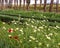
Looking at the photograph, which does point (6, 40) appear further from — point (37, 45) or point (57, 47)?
point (57, 47)

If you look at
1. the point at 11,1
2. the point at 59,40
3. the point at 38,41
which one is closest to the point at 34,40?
the point at 38,41

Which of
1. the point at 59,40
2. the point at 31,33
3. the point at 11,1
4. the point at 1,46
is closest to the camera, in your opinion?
the point at 1,46

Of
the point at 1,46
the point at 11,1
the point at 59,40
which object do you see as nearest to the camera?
A: the point at 1,46

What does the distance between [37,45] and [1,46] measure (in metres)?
0.71

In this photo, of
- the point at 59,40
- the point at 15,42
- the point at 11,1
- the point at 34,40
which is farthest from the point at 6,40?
the point at 11,1

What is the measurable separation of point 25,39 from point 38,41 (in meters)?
0.32

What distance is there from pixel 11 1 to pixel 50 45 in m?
16.2

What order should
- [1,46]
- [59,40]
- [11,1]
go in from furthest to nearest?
[11,1] < [59,40] < [1,46]

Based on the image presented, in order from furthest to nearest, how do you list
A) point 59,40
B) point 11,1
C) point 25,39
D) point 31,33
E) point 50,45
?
1. point 11,1
2. point 31,33
3. point 59,40
4. point 25,39
5. point 50,45

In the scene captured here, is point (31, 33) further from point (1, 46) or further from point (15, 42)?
point (1, 46)

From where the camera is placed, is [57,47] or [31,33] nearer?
[57,47]

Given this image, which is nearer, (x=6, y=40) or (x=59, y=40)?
(x=6, y=40)

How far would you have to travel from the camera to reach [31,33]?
5273 mm

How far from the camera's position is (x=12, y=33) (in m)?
5.08
